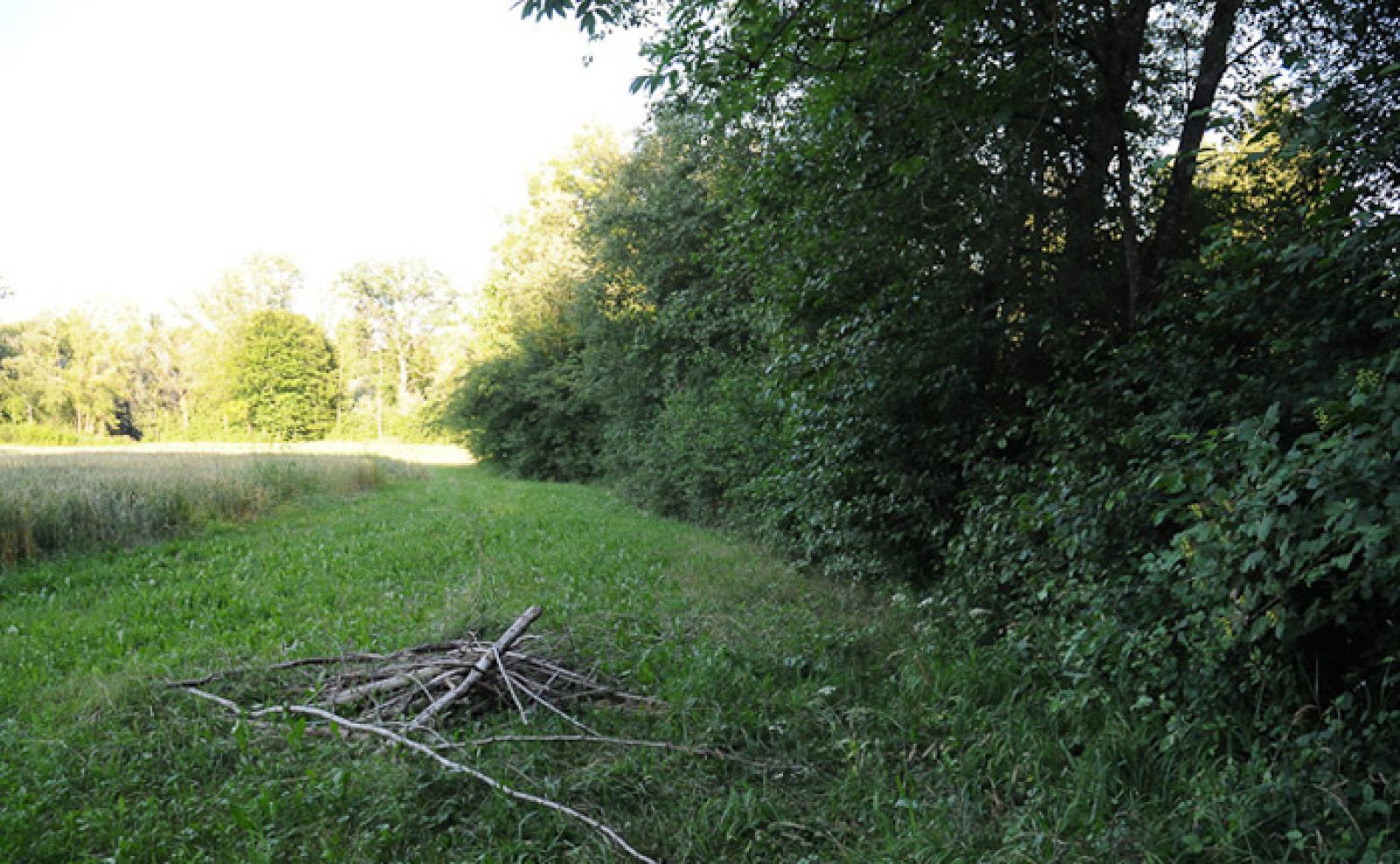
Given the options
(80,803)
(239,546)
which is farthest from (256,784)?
(239,546)

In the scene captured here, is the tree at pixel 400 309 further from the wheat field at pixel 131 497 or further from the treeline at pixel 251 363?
the wheat field at pixel 131 497

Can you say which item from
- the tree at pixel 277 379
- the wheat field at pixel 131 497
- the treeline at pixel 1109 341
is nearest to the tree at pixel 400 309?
the tree at pixel 277 379

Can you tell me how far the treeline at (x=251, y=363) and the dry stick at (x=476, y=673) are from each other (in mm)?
40143

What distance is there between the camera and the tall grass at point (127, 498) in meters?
8.25

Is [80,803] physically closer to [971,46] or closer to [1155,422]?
[1155,422]

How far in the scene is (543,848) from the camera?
283 cm

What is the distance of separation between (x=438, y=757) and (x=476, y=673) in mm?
900

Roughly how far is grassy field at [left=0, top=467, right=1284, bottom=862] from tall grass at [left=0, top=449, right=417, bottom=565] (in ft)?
8.10

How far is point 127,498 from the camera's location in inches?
383

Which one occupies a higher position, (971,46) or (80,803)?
(971,46)

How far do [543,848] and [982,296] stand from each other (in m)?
4.82

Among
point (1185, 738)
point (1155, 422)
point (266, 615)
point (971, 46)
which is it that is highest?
point (971, 46)

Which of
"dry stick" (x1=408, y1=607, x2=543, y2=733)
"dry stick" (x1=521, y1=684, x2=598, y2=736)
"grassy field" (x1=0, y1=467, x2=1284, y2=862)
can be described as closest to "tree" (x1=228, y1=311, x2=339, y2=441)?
"grassy field" (x1=0, y1=467, x2=1284, y2=862)

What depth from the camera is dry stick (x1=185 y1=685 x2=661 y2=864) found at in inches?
112
